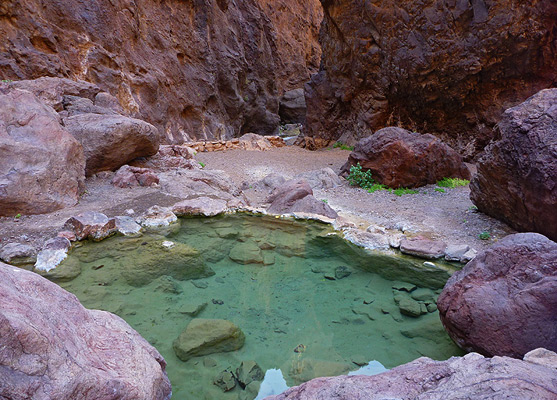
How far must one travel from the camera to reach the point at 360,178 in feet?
28.6

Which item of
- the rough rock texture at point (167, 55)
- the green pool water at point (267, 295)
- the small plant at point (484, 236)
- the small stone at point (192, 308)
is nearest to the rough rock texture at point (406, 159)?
the green pool water at point (267, 295)

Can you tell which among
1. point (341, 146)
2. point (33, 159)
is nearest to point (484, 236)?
point (33, 159)

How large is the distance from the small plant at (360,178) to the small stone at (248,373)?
6296mm

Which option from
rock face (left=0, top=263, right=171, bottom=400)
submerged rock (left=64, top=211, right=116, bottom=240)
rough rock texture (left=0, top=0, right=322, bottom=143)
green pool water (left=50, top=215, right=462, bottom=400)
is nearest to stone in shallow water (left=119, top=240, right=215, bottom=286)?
green pool water (left=50, top=215, right=462, bottom=400)

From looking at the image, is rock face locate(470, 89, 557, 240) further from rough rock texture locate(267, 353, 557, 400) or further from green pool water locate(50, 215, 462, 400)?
rough rock texture locate(267, 353, 557, 400)

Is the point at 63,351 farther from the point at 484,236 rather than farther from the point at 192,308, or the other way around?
the point at 484,236

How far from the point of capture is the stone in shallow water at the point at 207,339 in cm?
309

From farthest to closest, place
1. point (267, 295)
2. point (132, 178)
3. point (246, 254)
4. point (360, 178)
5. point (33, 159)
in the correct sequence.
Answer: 1. point (360, 178)
2. point (132, 178)
3. point (33, 159)
4. point (246, 254)
5. point (267, 295)

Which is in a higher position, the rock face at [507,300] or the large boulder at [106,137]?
the rock face at [507,300]

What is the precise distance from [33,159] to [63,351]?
5.45 meters

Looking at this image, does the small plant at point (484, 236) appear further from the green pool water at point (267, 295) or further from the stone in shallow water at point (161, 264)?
the stone in shallow water at point (161, 264)

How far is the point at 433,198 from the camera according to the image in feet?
25.0

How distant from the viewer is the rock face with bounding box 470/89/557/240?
4.55m

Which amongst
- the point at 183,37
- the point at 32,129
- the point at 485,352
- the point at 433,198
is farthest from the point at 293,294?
the point at 183,37
